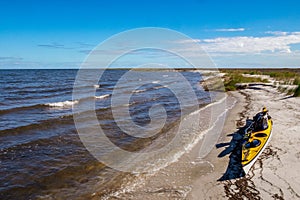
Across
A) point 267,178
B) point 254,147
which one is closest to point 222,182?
point 267,178

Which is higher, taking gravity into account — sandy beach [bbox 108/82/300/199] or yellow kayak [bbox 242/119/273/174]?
yellow kayak [bbox 242/119/273/174]

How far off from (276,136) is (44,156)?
8561 mm

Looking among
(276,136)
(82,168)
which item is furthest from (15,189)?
(276,136)

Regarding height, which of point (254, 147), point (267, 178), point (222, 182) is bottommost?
point (222, 182)

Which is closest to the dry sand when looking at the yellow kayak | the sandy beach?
the sandy beach

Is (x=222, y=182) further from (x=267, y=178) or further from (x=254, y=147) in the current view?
(x=254, y=147)

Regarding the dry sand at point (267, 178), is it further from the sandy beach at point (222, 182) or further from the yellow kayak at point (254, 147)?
the yellow kayak at point (254, 147)

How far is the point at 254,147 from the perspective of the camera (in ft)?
26.3

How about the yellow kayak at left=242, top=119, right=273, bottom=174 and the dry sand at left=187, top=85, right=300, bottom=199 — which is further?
the yellow kayak at left=242, top=119, right=273, bottom=174

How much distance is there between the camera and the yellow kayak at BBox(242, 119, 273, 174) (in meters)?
7.11

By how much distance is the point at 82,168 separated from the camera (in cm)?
792

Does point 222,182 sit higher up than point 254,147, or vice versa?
point 254,147

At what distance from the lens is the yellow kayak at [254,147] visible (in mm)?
7107

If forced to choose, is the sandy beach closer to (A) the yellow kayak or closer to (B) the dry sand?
A: (B) the dry sand
